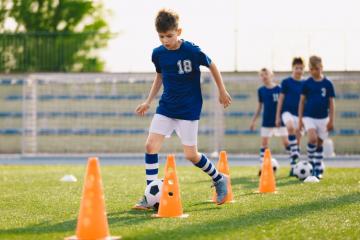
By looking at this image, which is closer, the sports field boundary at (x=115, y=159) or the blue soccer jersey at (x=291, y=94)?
the blue soccer jersey at (x=291, y=94)

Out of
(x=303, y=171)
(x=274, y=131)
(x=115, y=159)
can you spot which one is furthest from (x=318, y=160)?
(x=115, y=159)

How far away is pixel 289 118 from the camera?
527 inches

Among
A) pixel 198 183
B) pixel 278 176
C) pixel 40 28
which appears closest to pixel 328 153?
pixel 278 176

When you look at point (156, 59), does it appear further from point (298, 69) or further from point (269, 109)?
point (269, 109)

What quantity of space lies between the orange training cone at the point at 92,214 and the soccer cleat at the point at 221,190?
2337mm

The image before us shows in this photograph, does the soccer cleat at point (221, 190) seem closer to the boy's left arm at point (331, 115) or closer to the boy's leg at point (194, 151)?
the boy's leg at point (194, 151)

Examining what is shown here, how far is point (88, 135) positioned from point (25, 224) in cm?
1555

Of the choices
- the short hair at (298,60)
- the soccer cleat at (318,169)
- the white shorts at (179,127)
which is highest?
the short hair at (298,60)

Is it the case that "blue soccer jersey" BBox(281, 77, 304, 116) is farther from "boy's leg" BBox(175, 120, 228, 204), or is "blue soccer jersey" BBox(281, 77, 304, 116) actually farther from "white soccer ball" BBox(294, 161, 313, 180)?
"boy's leg" BBox(175, 120, 228, 204)

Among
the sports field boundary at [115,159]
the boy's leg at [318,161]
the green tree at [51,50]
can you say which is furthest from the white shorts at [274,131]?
the green tree at [51,50]

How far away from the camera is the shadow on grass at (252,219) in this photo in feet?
20.1

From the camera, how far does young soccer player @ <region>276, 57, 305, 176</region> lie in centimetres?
1320

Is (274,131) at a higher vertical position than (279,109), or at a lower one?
lower

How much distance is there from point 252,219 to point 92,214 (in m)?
1.75
